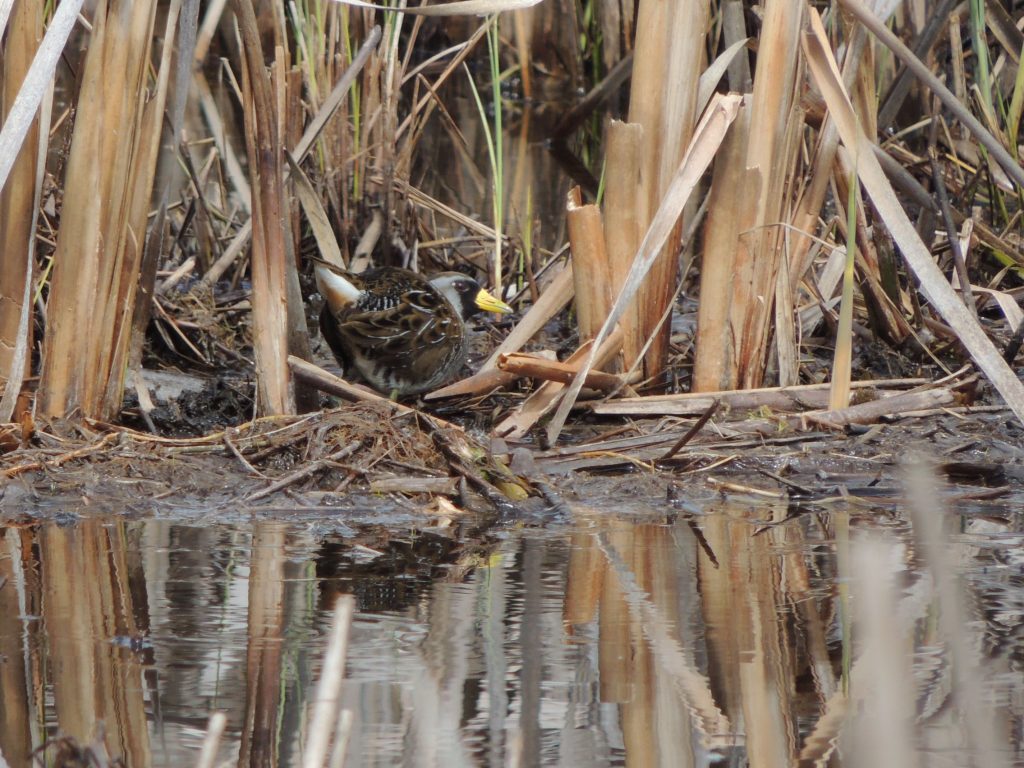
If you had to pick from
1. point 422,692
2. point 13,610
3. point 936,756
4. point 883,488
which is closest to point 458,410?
point 883,488

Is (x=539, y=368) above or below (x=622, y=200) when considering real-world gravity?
below

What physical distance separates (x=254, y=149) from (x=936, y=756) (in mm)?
2736

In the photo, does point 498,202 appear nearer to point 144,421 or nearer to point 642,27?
point 642,27

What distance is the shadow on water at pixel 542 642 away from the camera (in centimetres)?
235

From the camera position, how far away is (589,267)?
15.3 ft

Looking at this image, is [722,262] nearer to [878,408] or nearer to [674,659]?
[878,408]

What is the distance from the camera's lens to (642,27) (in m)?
4.59

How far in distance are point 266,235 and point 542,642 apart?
6.27 ft

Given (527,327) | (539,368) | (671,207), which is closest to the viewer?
(671,207)

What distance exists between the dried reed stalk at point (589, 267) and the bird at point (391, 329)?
0.67m

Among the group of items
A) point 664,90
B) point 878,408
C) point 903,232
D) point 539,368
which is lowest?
point 878,408

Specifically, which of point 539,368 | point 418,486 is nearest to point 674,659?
point 418,486

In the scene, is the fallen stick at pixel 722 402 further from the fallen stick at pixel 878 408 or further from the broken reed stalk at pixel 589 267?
the broken reed stalk at pixel 589 267

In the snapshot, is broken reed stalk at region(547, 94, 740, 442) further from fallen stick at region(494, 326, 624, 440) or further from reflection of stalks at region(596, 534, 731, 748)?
reflection of stalks at region(596, 534, 731, 748)
